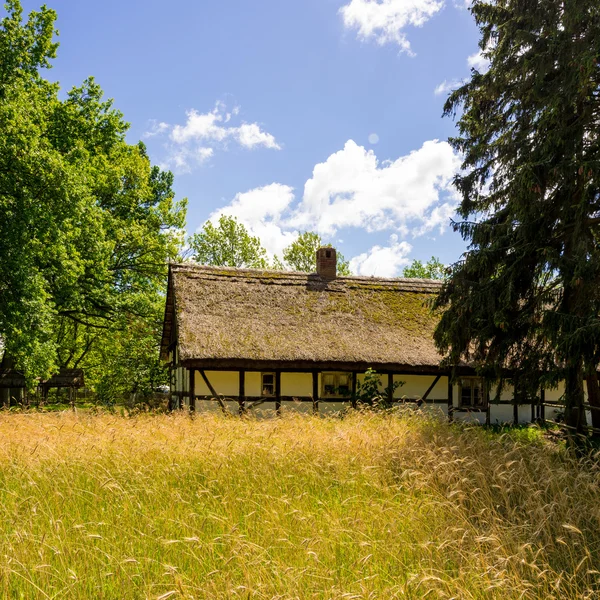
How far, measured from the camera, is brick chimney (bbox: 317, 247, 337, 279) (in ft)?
58.6

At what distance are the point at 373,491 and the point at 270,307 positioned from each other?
421 inches

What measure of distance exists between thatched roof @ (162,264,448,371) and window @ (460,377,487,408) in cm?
194

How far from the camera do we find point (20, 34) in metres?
14.8

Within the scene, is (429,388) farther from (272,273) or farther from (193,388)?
(193,388)

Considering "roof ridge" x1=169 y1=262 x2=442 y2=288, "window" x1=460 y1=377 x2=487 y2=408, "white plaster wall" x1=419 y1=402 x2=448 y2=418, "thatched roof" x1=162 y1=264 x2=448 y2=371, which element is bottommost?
"white plaster wall" x1=419 y1=402 x2=448 y2=418

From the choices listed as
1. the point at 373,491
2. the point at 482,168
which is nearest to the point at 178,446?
the point at 373,491

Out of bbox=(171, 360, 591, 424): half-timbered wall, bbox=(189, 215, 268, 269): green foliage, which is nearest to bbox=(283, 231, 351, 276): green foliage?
bbox=(189, 215, 268, 269): green foliage

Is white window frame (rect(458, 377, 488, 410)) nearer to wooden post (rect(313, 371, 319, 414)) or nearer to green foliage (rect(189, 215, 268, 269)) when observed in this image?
wooden post (rect(313, 371, 319, 414))

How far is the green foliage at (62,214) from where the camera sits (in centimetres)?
1286

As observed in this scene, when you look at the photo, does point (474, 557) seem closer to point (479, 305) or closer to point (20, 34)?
point (479, 305)

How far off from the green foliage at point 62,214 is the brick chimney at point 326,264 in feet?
18.0

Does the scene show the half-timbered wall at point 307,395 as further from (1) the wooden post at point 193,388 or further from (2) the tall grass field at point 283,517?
(2) the tall grass field at point 283,517

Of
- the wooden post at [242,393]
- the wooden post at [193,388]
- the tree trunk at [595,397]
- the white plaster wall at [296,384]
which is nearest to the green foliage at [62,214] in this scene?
the wooden post at [193,388]

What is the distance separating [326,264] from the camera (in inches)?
708
